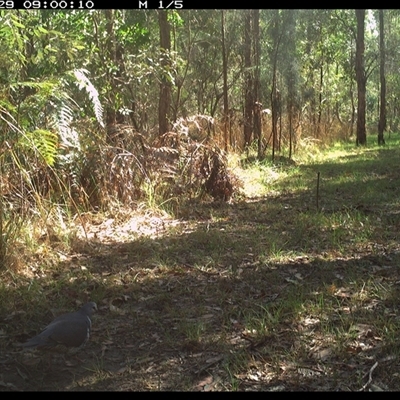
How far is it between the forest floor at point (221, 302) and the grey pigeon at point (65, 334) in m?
0.15

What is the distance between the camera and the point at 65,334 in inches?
129

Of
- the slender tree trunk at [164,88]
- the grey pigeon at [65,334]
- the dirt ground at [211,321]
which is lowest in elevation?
the dirt ground at [211,321]

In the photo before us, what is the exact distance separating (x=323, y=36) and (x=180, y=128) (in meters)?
17.2

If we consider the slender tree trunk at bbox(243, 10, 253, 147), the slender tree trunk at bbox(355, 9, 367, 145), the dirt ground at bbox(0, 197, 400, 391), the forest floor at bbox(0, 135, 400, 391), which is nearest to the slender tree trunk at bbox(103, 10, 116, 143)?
the forest floor at bbox(0, 135, 400, 391)

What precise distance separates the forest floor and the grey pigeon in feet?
0.48

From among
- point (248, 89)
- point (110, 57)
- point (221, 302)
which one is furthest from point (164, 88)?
point (221, 302)

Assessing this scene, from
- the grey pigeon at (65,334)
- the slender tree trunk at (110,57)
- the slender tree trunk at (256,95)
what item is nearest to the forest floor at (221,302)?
the grey pigeon at (65,334)

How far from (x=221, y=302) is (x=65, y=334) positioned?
1.41 metres

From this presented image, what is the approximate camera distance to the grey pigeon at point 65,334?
10.6ft

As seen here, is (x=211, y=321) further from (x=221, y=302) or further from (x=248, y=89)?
(x=248, y=89)

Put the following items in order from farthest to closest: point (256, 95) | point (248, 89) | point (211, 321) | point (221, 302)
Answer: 1. point (248, 89)
2. point (256, 95)
3. point (221, 302)
4. point (211, 321)

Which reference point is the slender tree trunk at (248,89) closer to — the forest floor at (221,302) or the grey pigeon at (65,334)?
the forest floor at (221,302)

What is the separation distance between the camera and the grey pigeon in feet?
10.6

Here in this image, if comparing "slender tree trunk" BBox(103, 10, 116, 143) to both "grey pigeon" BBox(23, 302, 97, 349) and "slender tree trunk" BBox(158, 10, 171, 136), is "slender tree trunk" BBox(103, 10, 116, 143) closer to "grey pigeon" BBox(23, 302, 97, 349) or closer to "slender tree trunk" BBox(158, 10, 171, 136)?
"slender tree trunk" BBox(158, 10, 171, 136)
